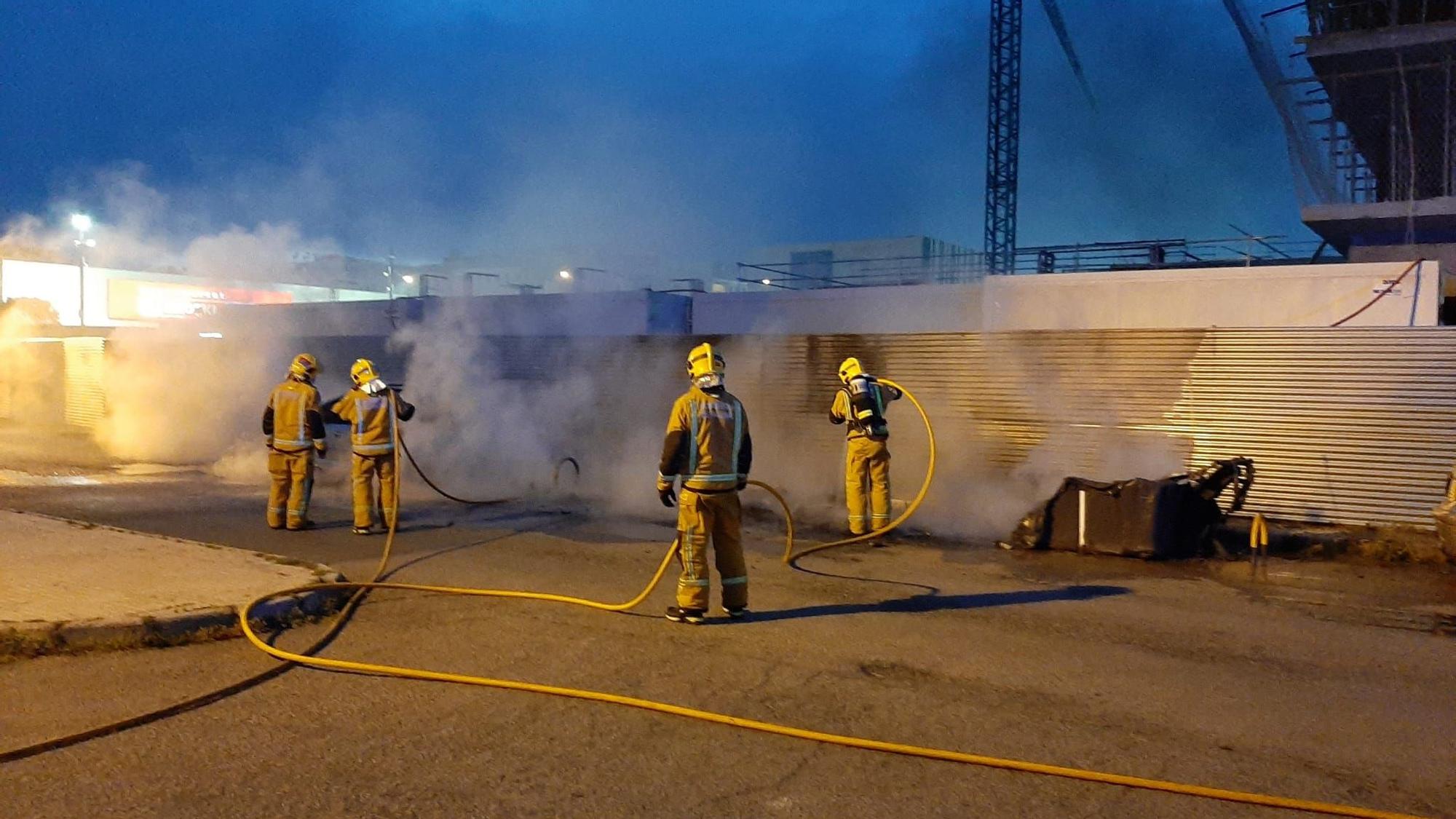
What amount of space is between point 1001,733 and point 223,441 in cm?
1816

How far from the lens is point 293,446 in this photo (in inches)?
397

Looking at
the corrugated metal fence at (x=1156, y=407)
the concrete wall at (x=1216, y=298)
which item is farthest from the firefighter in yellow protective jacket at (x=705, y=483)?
the concrete wall at (x=1216, y=298)

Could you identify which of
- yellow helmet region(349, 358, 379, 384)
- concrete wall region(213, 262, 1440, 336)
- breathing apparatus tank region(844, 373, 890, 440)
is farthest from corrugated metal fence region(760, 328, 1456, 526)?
yellow helmet region(349, 358, 379, 384)

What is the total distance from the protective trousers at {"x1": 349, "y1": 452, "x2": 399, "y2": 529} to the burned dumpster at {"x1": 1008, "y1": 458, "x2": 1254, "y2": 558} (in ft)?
20.7

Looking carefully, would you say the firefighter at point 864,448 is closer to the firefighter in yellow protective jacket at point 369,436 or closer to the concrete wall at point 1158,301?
the firefighter in yellow protective jacket at point 369,436

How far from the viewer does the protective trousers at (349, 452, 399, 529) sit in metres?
9.98

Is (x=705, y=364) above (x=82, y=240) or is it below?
below

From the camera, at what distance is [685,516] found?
21.2ft

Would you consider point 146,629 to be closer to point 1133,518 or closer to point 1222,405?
point 1133,518

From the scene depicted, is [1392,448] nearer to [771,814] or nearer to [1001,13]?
[771,814]

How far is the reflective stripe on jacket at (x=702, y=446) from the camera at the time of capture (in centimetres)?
638

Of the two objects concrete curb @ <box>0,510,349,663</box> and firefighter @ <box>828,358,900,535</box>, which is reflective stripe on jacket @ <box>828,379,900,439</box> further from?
concrete curb @ <box>0,510,349,663</box>

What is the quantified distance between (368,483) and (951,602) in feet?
19.9

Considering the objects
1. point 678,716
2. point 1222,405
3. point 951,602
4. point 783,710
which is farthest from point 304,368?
point 1222,405
